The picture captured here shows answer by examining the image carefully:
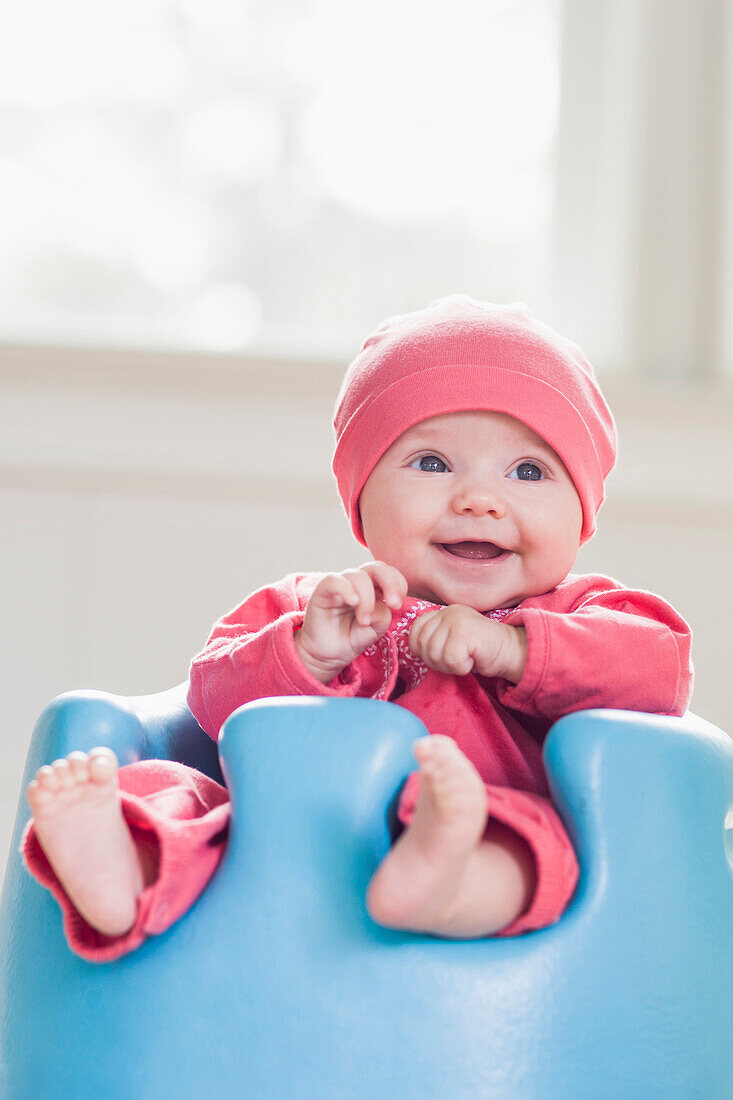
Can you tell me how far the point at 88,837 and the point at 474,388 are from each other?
18.0 inches

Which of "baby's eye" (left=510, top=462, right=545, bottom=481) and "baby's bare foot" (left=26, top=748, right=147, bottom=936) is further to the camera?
"baby's eye" (left=510, top=462, right=545, bottom=481)

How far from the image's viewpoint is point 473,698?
2.69 ft

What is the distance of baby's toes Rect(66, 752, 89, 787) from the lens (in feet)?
1.99

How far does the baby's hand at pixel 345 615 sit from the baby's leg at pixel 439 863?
16 centimetres

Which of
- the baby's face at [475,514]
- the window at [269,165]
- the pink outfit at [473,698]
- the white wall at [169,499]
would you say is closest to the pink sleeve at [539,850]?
the pink outfit at [473,698]

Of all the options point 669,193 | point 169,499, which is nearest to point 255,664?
point 169,499

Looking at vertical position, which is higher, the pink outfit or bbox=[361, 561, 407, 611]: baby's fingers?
bbox=[361, 561, 407, 611]: baby's fingers

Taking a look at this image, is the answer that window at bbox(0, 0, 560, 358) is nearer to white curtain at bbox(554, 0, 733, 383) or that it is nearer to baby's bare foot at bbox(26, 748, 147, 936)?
white curtain at bbox(554, 0, 733, 383)

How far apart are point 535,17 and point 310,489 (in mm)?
817

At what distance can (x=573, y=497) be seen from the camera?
0.90 m

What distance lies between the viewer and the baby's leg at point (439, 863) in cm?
57

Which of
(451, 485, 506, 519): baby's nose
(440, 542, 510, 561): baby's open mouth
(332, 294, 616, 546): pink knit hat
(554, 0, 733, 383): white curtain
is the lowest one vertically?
(440, 542, 510, 561): baby's open mouth

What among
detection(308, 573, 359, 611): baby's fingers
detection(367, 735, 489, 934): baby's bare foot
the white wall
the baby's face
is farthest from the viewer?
the white wall

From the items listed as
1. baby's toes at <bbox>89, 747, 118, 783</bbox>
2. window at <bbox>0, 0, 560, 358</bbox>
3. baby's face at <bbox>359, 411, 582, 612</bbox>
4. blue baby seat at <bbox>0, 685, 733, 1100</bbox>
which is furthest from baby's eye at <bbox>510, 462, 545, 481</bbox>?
window at <bbox>0, 0, 560, 358</bbox>
